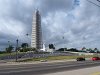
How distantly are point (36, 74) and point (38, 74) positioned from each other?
0.70ft

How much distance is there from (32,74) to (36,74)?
1.40ft

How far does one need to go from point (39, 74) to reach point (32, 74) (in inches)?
29.3

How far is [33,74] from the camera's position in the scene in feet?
78.8

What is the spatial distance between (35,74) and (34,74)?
0.11 m

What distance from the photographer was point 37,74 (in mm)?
24203

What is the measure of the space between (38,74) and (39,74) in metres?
0.11

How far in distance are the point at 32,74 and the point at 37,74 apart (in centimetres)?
54

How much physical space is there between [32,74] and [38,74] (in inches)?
25.2

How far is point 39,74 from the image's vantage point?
24219mm

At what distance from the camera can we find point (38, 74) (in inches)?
953

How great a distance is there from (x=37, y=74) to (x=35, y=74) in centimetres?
22

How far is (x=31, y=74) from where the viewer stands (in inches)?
945

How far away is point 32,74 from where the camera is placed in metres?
24.0
